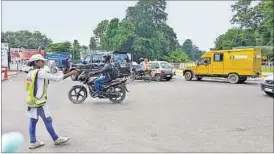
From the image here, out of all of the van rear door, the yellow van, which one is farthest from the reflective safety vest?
the van rear door

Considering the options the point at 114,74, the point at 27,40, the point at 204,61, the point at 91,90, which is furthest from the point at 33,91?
the point at 204,61

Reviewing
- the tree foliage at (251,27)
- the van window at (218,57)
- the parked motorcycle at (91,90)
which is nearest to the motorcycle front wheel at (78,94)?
the parked motorcycle at (91,90)

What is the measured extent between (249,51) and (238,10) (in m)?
29.7

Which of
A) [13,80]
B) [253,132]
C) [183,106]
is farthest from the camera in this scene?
[13,80]

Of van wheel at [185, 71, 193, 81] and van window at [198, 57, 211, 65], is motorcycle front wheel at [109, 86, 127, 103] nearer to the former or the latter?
van window at [198, 57, 211, 65]

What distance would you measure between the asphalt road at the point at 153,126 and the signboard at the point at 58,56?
3.77 ft

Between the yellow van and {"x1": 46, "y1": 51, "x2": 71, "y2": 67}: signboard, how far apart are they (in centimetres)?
1324

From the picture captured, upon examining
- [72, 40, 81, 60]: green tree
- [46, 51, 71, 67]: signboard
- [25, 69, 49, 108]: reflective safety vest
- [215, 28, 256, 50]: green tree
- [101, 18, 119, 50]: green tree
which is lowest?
[25, 69, 49, 108]: reflective safety vest

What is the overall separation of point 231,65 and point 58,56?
48.5 ft

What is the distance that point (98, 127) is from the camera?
5805mm

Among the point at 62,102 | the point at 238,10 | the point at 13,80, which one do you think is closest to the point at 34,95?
the point at 62,102

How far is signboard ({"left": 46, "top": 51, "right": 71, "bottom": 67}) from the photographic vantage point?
4746mm

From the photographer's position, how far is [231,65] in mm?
18422

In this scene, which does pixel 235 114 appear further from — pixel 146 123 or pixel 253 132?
pixel 146 123
